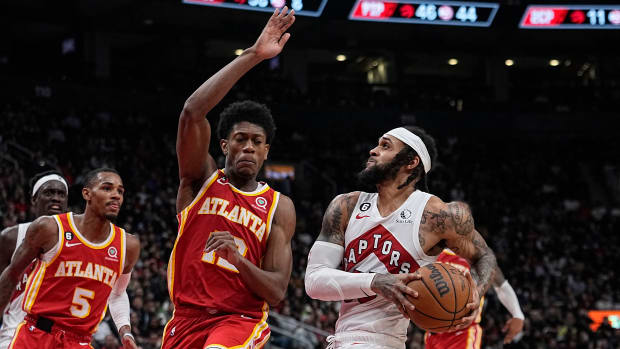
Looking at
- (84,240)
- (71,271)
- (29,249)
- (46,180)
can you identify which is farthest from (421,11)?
(29,249)

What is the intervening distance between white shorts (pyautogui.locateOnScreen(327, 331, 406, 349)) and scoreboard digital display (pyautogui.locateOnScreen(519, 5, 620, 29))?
67.8ft

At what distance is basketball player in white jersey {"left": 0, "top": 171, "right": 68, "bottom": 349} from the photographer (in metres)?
6.05

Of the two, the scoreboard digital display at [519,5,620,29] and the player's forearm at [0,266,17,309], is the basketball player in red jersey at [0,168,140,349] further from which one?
the scoreboard digital display at [519,5,620,29]

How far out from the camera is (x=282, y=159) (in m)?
23.7

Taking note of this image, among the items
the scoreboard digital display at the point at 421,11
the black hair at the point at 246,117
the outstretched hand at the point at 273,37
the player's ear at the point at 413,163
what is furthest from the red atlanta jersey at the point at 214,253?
the scoreboard digital display at the point at 421,11

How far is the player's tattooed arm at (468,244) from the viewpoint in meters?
4.64

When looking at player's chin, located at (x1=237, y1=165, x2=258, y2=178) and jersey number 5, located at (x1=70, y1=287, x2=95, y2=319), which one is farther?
jersey number 5, located at (x1=70, y1=287, x2=95, y2=319)

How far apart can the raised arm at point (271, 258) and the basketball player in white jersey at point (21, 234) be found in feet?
7.74

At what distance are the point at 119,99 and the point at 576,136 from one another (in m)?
15.8

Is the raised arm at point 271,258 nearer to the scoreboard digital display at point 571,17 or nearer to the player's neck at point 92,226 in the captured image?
the player's neck at point 92,226

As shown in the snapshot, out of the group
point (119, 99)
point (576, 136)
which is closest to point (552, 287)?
point (576, 136)

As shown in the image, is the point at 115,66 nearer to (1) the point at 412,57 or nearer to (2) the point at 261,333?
(1) the point at 412,57

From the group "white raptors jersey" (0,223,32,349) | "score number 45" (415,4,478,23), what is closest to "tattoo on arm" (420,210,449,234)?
"white raptors jersey" (0,223,32,349)

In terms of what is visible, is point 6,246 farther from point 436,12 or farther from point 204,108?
point 436,12
